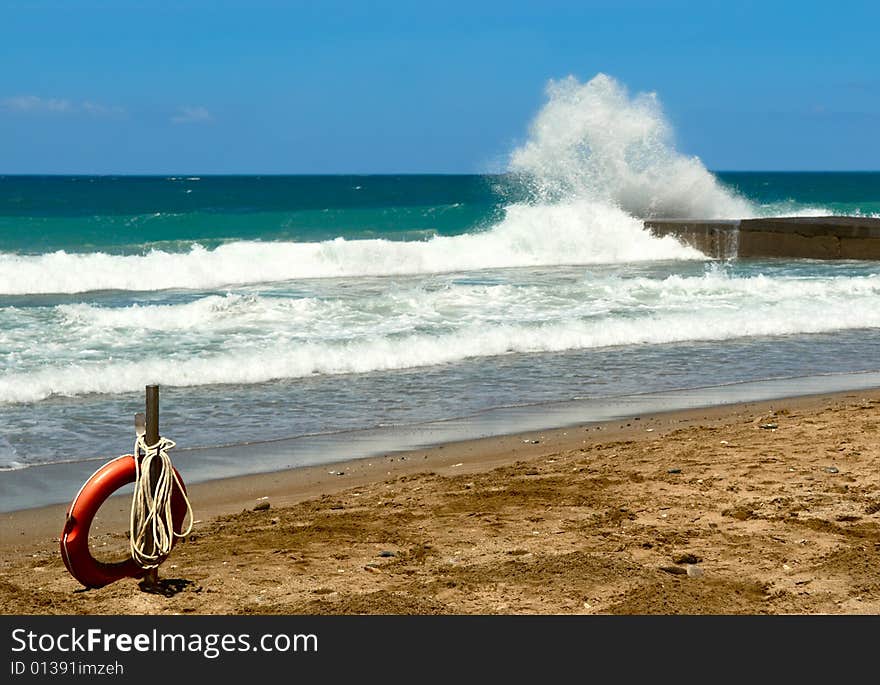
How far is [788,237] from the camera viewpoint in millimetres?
23281

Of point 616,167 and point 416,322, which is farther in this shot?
point 616,167

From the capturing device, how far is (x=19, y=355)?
10.6 metres

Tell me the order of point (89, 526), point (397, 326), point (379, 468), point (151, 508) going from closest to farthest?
point (89, 526) < point (151, 508) < point (379, 468) < point (397, 326)

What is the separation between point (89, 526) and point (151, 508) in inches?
10.4

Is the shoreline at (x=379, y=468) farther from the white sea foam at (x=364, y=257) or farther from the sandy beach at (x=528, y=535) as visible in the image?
the white sea foam at (x=364, y=257)

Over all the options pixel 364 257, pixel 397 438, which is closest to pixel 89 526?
pixel 397 438

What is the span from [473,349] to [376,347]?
103cm

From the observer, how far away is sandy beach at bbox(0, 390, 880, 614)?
14.6 ft

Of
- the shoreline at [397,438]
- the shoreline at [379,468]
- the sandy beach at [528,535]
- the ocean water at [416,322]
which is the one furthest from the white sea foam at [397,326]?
the sandy beach at [528,535]

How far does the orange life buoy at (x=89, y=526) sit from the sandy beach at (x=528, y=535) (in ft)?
0.37

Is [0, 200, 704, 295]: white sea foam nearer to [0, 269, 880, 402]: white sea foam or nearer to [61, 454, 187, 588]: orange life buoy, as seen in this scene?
[0, 269, 880, 402]: white sea foam

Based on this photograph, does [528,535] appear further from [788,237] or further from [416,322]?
[788,237]

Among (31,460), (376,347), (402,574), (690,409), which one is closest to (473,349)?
(376,347)

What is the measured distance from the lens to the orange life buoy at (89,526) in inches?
169
